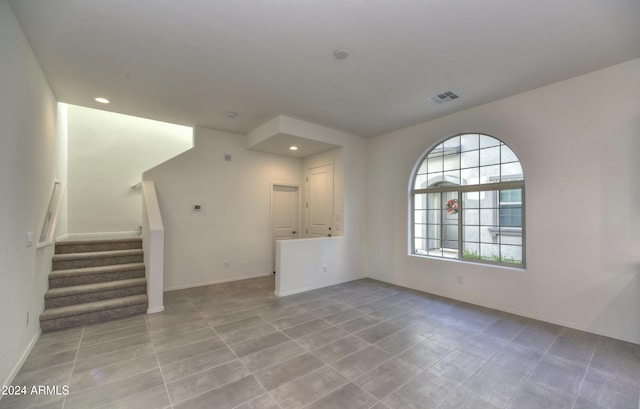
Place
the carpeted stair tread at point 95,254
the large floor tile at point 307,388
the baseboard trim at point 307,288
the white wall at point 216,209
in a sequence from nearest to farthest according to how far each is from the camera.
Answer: the large floor tile at point 307,388 → the carpeted stair tread at point 95,254 → the baseboard trim at point 307,288 → the white wall at point 216,209

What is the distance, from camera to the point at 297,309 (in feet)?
12.7

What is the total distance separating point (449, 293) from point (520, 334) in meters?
1.34

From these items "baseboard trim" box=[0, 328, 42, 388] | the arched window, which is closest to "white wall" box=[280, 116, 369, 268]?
the arched window

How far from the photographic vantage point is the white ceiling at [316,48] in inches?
84.8

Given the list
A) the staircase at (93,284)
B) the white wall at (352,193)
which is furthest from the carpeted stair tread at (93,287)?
the white wall at (352,193)

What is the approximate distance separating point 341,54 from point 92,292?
4.43m

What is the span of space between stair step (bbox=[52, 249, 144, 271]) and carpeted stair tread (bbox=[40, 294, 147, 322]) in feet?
2.45

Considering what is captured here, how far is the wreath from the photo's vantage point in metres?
4.52

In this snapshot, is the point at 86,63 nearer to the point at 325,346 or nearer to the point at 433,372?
the point at 325,346

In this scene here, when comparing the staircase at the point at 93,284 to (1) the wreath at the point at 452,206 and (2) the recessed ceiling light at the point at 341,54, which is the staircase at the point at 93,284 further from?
(1) the wreath at the point at 452,206

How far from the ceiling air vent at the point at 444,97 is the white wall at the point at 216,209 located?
11.5 ft

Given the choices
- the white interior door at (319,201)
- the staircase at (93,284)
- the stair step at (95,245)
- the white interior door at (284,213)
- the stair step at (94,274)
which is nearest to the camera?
the staircase at (93,284)

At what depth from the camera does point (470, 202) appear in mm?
4336

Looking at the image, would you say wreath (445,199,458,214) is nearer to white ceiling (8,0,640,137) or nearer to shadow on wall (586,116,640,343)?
white ceiling (8,0,640,137)
